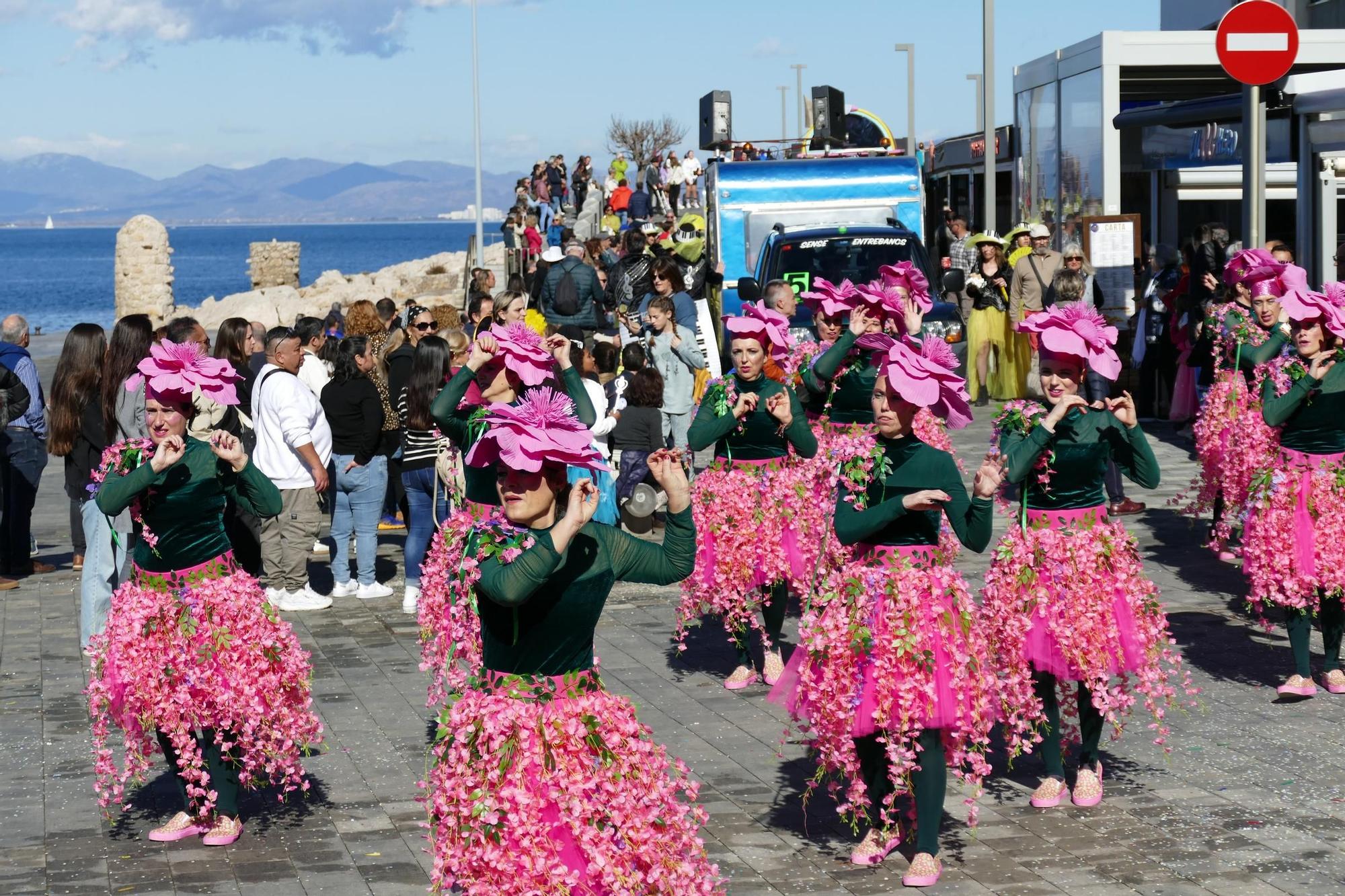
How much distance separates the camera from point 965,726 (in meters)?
6.20

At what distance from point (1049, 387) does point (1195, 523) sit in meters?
7.39

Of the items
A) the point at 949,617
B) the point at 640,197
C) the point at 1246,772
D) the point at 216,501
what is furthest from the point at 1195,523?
the point at 640,197

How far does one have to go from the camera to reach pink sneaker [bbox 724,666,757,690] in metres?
9.41

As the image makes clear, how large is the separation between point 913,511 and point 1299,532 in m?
3.37

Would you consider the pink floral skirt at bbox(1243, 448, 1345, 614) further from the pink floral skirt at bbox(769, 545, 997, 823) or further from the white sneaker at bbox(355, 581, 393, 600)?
the white sneaker at bbox(355, 581, 393, 600)

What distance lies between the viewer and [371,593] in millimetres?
12320

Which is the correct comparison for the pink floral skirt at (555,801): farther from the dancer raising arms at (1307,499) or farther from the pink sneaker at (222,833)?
A: the dancer raising arms at (1307,499)

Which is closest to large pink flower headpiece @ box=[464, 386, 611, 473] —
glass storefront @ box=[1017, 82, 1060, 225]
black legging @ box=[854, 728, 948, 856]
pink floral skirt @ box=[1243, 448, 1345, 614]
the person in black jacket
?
black legging @ box=[854, 728, 948, 856]

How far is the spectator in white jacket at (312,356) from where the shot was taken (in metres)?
12.8

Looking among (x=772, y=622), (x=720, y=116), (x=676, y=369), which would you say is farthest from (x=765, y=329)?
(x=720, y=116)

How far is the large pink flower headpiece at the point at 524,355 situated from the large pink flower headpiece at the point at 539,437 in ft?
9.85

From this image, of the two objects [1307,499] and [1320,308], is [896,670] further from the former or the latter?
[1320,308]

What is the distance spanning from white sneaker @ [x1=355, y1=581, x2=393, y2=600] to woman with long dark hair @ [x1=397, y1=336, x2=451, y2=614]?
0.46m

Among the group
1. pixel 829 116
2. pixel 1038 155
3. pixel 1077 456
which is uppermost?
pixel 829 116
